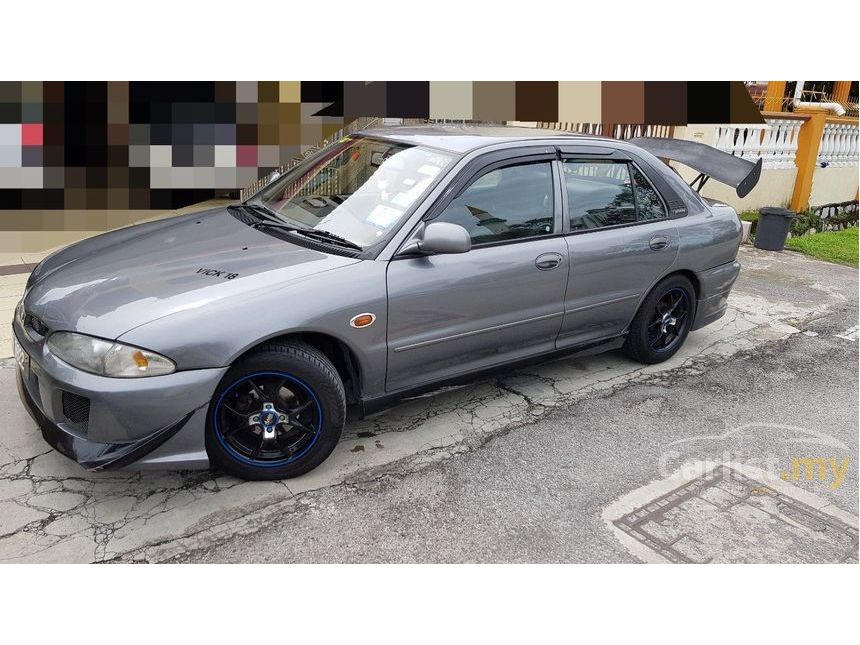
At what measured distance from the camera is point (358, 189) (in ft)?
13.2

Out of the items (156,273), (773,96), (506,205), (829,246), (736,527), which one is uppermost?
(773,96)

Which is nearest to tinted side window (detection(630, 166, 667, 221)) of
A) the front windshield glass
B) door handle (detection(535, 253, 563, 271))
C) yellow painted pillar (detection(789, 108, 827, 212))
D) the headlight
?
door handle (detection(535, 253, 563, 271))

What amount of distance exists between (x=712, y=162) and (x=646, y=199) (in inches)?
58.1

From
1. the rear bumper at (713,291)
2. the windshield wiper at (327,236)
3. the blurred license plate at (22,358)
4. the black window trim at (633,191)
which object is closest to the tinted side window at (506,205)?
the black window trim at (633,191)

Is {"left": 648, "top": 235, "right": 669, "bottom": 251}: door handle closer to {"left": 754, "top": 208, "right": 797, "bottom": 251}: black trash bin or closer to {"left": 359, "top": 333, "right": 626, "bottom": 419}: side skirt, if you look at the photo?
{"left": 359, "top": 333, "right": 626, "bottom": 419}: side skirt

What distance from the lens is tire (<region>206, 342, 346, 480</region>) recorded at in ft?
10.7

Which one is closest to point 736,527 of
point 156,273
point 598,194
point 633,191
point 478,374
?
point 478,374

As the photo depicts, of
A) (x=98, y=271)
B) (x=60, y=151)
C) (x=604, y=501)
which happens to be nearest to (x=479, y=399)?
(x=604, y=501)

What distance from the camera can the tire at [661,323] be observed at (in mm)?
4941

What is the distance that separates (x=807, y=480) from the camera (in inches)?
152

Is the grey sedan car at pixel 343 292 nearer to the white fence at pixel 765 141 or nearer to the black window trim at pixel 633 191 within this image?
the black window trim at pixel 633 191

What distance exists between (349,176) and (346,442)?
154cm

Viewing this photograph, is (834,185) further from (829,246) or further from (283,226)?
(283,226)

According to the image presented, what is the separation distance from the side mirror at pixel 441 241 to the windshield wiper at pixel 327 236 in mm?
264
